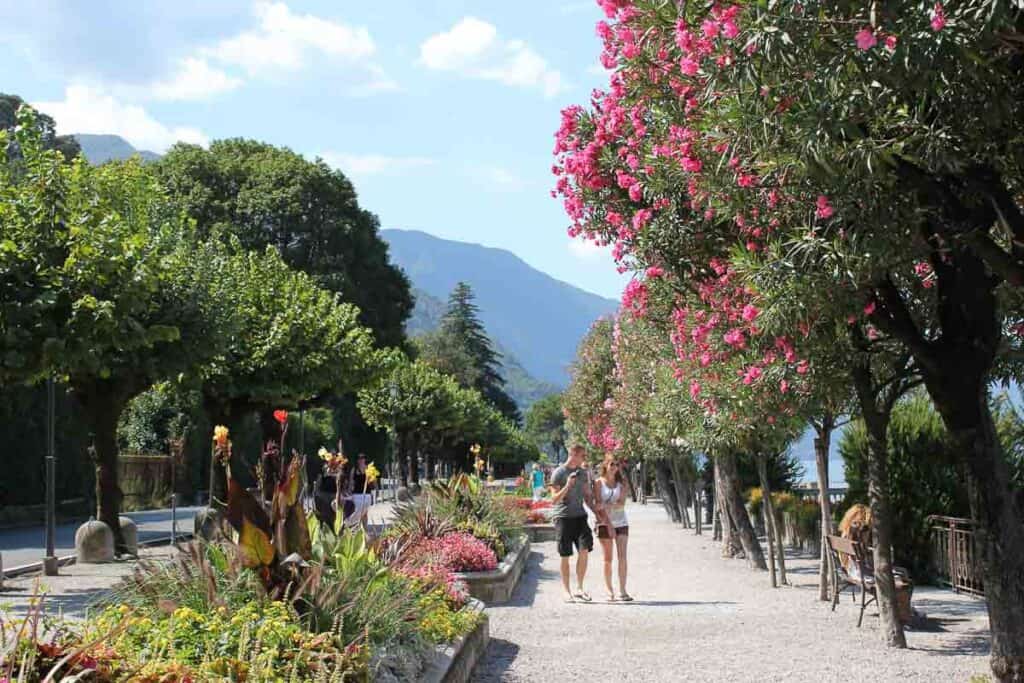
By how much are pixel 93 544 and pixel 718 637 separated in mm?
12288

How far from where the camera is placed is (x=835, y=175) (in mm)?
6105

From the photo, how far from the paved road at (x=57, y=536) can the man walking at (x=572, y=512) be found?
35.3 ft

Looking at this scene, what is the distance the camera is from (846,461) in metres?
21.6

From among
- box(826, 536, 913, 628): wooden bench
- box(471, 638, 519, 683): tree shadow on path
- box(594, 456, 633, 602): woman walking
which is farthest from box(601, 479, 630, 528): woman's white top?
box(471, 638, 519, 683): tree shadow on path

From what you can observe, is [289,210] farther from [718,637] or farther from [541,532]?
[718,637]

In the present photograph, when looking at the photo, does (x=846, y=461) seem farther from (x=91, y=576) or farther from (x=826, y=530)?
(x=91, y=576)

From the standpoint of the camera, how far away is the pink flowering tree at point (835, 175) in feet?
19.1

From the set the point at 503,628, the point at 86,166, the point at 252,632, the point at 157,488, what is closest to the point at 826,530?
the point at 503,628

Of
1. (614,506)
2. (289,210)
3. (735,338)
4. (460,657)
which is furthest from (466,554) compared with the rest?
(289,210)

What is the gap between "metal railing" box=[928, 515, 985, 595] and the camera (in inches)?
649

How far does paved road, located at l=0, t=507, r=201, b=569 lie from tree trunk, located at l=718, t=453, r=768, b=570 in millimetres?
12536

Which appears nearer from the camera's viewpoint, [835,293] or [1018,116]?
[1018,116]

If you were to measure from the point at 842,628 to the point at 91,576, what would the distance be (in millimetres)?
11224

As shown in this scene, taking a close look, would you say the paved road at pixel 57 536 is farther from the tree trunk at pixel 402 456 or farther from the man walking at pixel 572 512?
the tree trunk at pixel 402 456
